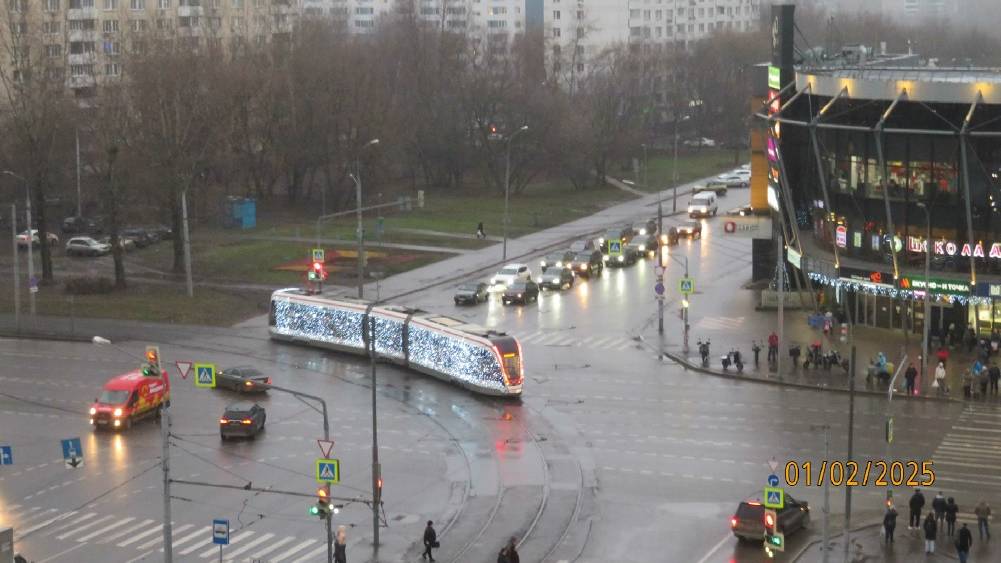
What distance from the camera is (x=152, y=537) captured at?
1779 inches

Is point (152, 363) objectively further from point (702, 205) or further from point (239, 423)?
point (702, 205)

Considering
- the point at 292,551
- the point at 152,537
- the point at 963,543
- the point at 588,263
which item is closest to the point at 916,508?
the point at 963,543

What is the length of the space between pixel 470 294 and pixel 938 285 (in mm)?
25980

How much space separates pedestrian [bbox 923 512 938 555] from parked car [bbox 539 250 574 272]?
54.9 m

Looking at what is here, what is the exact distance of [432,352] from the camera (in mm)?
66375

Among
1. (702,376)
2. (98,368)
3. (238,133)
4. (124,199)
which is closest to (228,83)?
(238,133)

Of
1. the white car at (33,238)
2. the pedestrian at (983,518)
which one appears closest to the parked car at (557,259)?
the white car at (33,238)

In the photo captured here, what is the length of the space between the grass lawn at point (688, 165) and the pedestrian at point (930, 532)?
106135mm

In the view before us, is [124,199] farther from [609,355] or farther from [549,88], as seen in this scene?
[549,88]

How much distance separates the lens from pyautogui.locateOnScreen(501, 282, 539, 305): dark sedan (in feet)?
284

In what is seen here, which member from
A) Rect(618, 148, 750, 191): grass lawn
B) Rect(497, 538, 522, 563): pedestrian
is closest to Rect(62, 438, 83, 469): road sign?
Rect(497, 538, 522, 563): pedestrian

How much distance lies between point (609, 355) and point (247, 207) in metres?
52.8

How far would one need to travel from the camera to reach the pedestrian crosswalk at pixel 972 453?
1953 inches

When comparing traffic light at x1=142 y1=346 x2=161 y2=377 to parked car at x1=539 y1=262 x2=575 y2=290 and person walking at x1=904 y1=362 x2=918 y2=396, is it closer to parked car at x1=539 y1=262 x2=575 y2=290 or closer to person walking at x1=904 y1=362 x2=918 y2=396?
person walking at x1=904 y1=362 x2=918 y2=396
